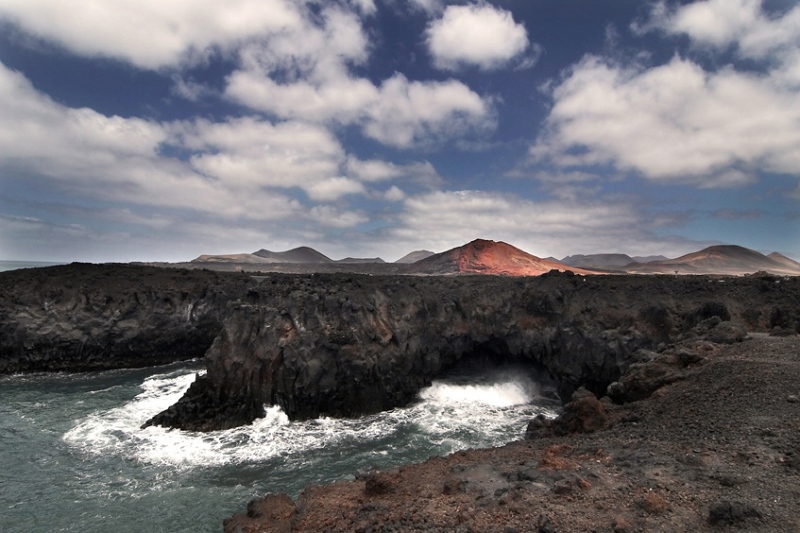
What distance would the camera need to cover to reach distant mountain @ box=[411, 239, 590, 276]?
9156 centimetres

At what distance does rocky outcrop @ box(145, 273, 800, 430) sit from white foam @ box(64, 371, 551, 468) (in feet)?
3.69

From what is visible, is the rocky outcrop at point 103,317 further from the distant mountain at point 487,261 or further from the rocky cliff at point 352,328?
the distant mountain at point 487,261

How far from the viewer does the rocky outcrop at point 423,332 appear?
2739 cm

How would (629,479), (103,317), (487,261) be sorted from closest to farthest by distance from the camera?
1. (629,479)
2. (103,317)
3. (487,261)

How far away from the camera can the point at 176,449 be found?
22.2 m

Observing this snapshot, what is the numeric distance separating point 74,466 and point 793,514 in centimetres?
2801

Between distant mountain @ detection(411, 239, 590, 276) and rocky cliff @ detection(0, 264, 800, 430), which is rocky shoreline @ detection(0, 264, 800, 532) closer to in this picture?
rocky cliff @ detection(0, 264, 800, 430)

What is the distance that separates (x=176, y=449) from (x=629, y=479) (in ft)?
72.7

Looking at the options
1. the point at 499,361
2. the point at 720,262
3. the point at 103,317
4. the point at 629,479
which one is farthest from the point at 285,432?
the point at 720,262

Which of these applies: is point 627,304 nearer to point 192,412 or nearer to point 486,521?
point 486,521

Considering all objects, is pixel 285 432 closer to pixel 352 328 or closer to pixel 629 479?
pixel 352 328

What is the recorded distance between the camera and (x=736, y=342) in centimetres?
Answer: 2000

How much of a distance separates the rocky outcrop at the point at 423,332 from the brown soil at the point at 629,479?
7310 millimetres

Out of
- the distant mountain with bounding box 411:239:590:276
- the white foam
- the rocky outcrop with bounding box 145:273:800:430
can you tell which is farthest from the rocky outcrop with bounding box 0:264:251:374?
the distant mountain with bounding box 411:239:590:276
